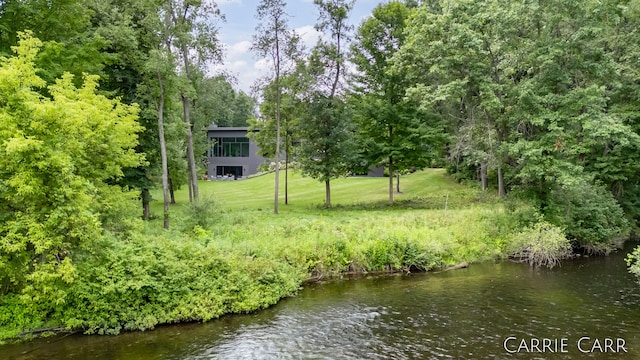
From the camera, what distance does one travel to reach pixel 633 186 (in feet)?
76.2

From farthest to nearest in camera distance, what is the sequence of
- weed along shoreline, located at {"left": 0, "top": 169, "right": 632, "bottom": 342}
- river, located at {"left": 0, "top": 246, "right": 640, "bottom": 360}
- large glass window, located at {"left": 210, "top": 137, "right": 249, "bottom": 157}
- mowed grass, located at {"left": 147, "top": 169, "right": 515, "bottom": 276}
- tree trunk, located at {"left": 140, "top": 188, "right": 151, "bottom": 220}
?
large glass window, located at {"left": 210, "top": 137, "right": 249, "bottom": 157} < tree trunk, located at {"left": 140, "top": 188, "right": 151, "bottom": 220} < mowed grass, located at {"left": 147, "top": 169, "right": 515, "bottom": 276} < weed along shoreline, located at {"left": 0, "top": 169, "right": 632, "bottom": 342} < river, located at {"left": 0, "top": 246, "right": 640, "bottom": 360}

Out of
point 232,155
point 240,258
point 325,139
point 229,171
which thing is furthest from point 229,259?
point 229,171

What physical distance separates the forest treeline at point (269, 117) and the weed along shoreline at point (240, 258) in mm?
67

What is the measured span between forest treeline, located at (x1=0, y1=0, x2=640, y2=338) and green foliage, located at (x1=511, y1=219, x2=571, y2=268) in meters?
0.27

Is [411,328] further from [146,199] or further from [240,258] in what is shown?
[146,199]

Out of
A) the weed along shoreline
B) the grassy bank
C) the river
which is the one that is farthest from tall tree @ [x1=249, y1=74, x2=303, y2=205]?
the river

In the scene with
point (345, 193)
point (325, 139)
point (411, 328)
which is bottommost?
point (411, 328)

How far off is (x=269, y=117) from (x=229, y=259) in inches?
701

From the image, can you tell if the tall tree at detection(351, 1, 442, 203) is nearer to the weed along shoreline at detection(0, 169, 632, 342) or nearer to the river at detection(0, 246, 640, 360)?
the weed along shoreline at detection(0, 169, 632, 342)

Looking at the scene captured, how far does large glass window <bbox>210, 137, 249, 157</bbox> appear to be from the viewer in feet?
193

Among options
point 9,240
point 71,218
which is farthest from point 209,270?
point 9,240

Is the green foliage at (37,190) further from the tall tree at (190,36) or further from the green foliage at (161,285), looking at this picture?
the tall tree at (190,36)

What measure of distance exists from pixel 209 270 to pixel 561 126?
15.6 metres

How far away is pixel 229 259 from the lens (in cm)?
1216
